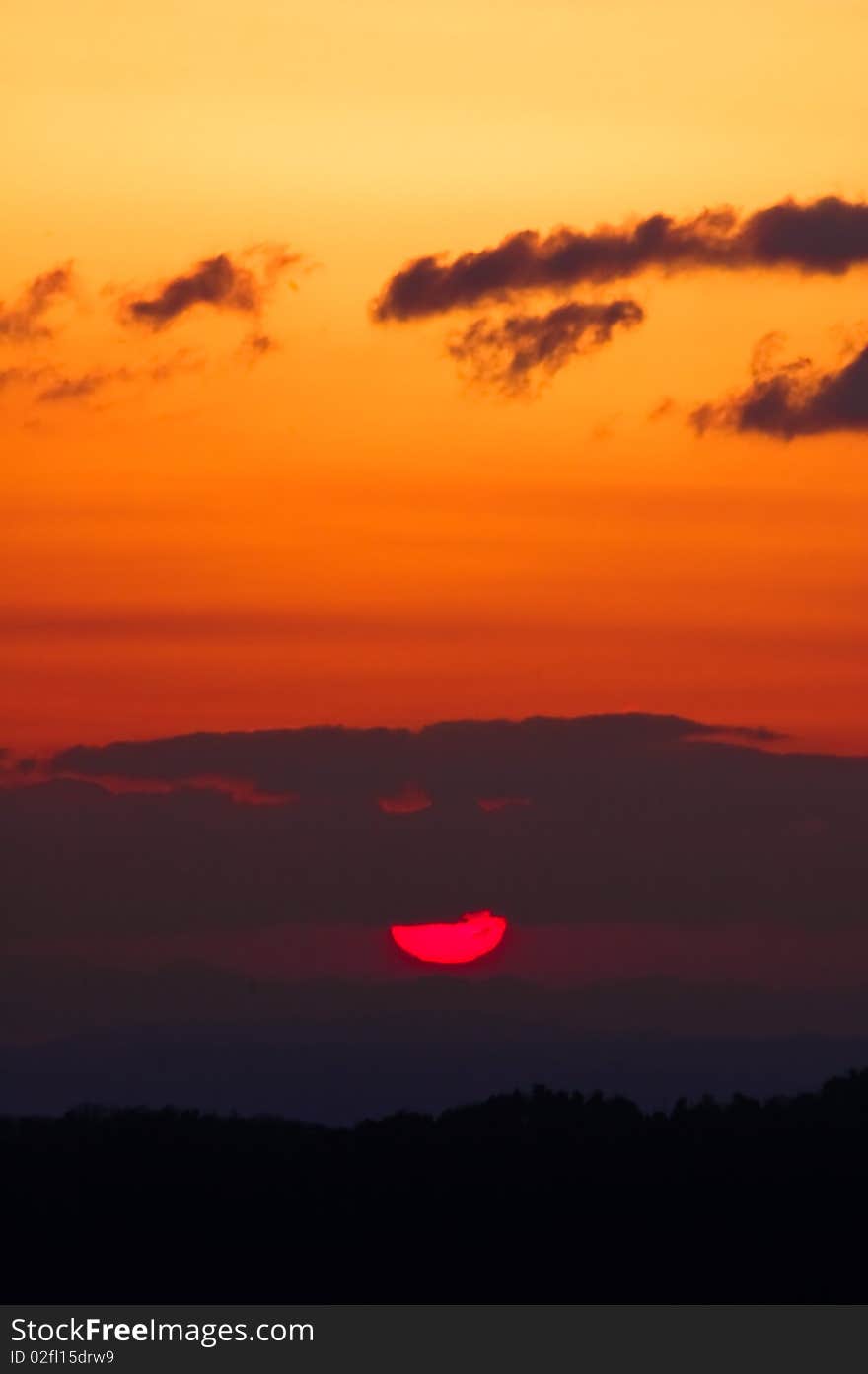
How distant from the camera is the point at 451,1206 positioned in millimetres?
75688

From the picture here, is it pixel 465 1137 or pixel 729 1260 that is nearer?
pixel 729 1260

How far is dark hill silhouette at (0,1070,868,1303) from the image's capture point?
236ft

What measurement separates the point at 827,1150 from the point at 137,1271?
1669 cm

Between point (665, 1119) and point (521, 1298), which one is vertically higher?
point (665, 1119)

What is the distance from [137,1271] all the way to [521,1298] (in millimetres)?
8401

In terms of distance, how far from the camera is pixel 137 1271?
72375 mm

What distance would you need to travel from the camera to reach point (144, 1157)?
78.6 metres

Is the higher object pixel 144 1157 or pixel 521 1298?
pixel 144 1157

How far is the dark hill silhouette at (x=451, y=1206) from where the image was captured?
236 ft

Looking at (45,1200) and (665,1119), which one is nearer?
(45,1200)

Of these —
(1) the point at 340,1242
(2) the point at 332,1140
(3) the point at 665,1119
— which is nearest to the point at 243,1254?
(1) the point at 340,1242

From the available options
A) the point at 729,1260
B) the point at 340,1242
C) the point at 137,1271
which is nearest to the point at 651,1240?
the point at 729,1260

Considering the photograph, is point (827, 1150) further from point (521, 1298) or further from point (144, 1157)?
point (144, 1157)

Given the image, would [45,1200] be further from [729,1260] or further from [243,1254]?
[729,1260]
